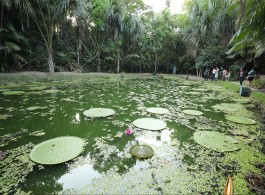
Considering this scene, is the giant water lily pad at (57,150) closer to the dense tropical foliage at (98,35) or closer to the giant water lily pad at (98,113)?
the giant water lily pad at (98,113)

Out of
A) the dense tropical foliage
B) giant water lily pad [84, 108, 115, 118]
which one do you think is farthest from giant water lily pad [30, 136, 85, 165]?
the dense tropical foliage

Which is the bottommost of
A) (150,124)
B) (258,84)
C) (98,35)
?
(150,124)

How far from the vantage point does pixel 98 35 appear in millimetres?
13945

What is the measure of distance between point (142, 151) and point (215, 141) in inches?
48.3

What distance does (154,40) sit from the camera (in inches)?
714

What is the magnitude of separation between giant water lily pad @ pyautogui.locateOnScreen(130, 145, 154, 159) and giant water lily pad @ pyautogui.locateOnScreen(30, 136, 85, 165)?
725 millimetres

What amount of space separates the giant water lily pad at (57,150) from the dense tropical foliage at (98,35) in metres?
8.17

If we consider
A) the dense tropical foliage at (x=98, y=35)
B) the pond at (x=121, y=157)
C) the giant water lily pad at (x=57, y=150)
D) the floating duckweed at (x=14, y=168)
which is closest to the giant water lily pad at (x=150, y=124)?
the pond at (x=121, y=157)

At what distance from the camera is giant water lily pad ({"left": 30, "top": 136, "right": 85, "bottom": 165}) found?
1.96 meters

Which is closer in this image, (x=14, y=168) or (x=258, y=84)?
(x=14, y=168)

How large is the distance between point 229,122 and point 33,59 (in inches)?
443

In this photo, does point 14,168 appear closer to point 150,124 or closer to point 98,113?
point 98,113

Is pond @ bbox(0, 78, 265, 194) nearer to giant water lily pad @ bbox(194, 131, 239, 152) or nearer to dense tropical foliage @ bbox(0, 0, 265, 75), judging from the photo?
giant water lily pad @ bbox(194, 131, 239, 152)

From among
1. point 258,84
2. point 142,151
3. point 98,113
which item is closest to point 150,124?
point 142,151
